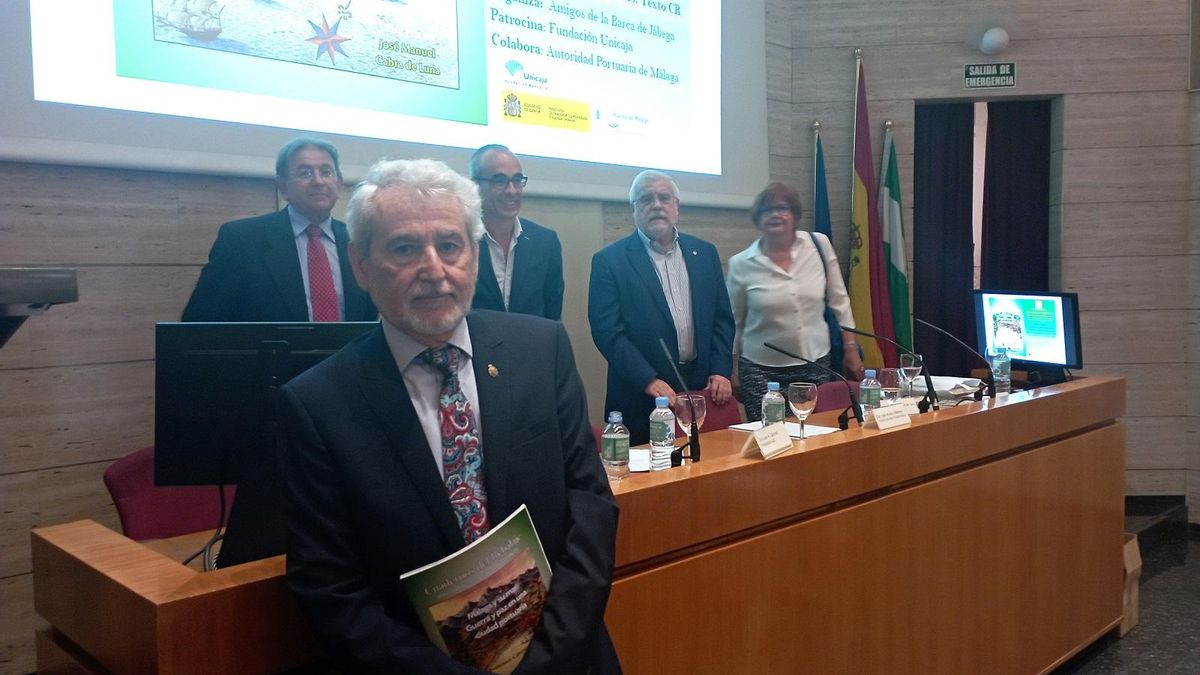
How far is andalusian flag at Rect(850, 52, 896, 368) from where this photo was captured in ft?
17.4

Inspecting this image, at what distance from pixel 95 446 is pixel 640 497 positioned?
212 centimetres

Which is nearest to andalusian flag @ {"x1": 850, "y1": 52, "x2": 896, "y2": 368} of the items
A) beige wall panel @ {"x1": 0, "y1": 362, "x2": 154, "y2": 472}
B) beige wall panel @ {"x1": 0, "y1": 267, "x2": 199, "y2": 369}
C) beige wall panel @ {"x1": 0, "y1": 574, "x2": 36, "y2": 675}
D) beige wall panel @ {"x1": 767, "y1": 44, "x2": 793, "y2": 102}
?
beige wall panel @ {"x1": 767, "y1": 44, "x2": 793, "y2": 102}

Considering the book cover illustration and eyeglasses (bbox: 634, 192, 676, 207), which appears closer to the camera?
the book cover illustration

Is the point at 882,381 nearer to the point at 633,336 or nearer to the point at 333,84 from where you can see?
the point at 633,336

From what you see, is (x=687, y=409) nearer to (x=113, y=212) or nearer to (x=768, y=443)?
(x=768, y=443)

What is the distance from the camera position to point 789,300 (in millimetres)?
3914

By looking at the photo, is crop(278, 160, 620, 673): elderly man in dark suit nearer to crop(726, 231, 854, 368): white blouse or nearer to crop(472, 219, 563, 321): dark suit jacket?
crop(472, 219, 563, 321): dark suit jacket

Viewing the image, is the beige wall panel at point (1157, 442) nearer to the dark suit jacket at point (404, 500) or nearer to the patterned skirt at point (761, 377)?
the patterned skirt at point (761, 377)

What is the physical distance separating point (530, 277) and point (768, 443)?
148 cm

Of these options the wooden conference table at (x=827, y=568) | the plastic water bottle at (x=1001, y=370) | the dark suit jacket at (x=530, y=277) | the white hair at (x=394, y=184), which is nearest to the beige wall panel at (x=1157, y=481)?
the wooden conference table at (x=827, y=568)

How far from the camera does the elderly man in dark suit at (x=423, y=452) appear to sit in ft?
4.35

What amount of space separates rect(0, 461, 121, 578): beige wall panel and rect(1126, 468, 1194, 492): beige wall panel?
5204mm

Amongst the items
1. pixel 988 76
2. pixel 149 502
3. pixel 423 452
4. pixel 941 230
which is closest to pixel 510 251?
pixel 149 502

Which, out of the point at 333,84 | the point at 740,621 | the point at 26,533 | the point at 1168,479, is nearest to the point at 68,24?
the point at 333,84
